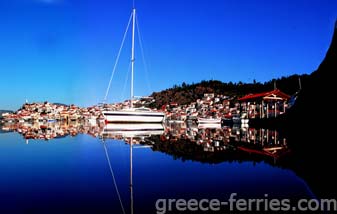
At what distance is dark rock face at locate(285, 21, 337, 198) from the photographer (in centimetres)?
1097

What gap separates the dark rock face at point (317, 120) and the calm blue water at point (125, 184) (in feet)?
4.89

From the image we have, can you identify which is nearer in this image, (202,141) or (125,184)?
(125,184)

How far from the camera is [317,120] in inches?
1201

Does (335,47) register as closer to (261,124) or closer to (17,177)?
(17,177)

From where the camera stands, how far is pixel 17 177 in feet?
28.2

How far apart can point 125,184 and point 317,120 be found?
→ 2687 cm

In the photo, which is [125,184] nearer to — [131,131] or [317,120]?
[317,120]

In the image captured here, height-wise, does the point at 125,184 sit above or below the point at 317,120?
below

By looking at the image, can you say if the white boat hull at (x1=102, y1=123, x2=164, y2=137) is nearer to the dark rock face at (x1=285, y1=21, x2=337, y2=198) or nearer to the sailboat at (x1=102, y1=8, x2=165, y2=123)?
the sailboat at (x1=102, y1=8, x2=165, y2=123)

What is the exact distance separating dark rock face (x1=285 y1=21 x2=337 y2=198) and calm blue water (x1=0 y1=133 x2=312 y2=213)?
4.89 feet

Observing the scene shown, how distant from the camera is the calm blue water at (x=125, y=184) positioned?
19.1 ft

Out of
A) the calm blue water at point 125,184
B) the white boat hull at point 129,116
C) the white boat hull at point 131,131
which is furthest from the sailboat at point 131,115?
the calm blue water at point 125,184

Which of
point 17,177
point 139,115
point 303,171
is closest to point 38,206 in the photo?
point 17,177

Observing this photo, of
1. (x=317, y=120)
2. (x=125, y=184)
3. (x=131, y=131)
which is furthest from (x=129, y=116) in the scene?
(x=125, y=184)
